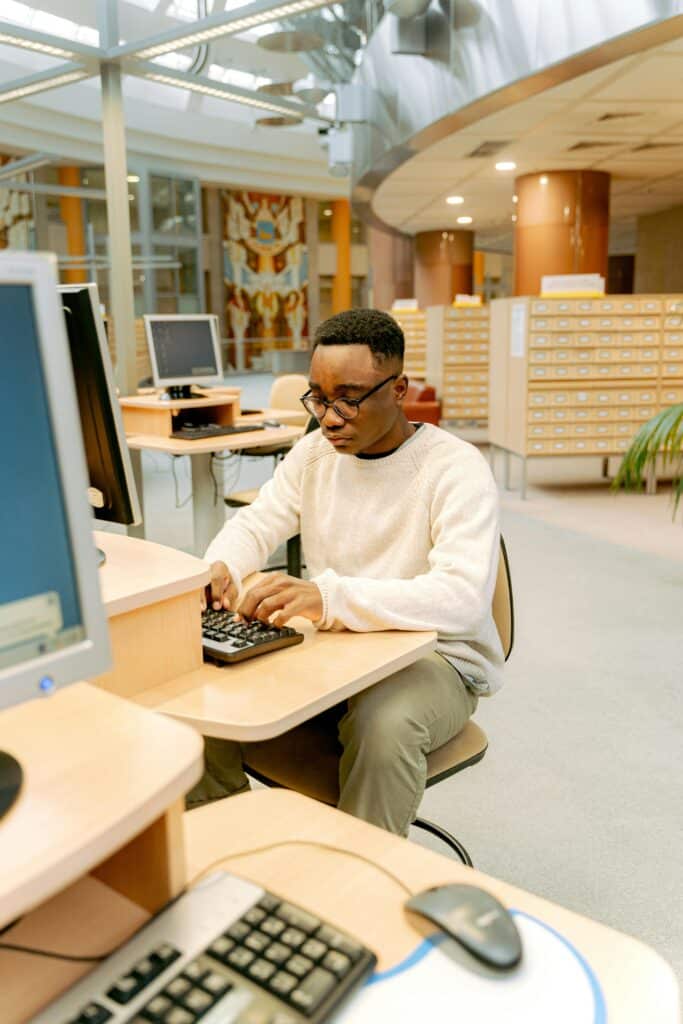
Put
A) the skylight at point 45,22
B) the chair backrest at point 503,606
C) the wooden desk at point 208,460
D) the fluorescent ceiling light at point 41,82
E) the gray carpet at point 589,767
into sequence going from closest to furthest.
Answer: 1. the chair backrest at point 503,606
2. the gray carpet at point 589,767
3. the wooden desk at point 208,460
4. the skylight at point 45,22
5. the fluorescent ceiling light at point 41,82

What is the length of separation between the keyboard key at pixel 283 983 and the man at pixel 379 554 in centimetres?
72

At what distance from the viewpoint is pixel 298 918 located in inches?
31.5

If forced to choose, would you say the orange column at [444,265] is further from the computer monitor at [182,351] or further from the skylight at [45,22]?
the computer monitor at [182,351]

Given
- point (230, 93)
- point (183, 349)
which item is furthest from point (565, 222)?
point (183, 349)

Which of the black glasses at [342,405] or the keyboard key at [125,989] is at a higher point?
the black glasses at [342,405]

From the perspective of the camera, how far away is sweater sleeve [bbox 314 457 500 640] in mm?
1483

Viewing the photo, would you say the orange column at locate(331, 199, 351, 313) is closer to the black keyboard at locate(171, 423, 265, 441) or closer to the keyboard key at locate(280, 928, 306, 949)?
the black keyboard at locate(171, 423, 265, 441)

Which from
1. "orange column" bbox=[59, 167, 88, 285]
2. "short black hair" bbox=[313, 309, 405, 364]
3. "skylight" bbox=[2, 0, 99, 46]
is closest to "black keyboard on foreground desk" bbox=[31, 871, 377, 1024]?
"short black hair" bbox=[313, 309, 405, 364]

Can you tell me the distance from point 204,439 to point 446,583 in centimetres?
311

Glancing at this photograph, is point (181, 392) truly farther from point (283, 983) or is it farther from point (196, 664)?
point (283, 983)

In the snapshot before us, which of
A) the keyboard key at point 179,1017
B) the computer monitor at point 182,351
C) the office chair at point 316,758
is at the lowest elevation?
the office chair at point 316,758

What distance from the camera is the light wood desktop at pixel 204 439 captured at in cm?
447

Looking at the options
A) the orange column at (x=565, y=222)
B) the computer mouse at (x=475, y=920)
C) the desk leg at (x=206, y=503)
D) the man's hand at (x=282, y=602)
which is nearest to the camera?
the computer mouse at (x=475, y=920)

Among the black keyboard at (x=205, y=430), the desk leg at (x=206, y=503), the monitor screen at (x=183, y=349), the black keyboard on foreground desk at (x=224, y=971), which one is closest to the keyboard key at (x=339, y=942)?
the black keyboard on foreground desk at (x=224, y=971)
